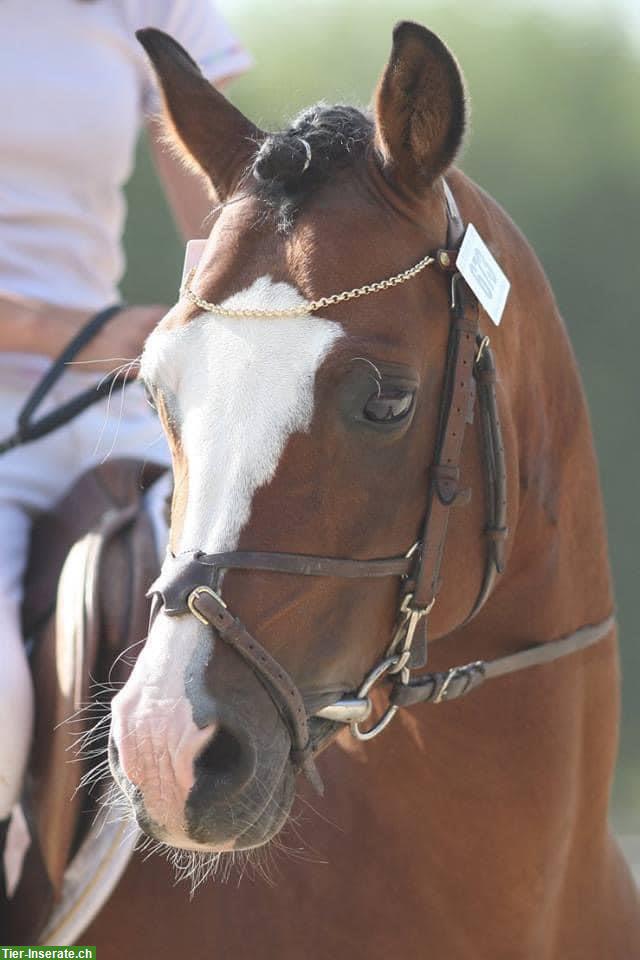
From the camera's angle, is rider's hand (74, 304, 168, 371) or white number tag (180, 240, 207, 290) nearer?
white number tag (180, 240, 207, 290)

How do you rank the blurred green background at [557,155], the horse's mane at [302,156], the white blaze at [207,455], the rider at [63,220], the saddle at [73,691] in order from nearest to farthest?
the white blaze at [207,455] < the horse's mane at [302,156] < the saddle at [73,691] < the rider at [63,220] < the blurred green background at [557,155]

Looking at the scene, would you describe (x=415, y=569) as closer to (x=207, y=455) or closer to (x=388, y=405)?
(x=388, y=405)

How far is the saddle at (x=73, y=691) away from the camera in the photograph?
249 cm

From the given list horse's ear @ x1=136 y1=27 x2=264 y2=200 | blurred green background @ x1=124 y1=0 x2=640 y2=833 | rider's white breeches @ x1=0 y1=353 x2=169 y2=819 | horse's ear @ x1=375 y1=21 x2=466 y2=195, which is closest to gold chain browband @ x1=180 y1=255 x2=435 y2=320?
horse's ear @ x1=375 y1=21 x2=466 y2=195

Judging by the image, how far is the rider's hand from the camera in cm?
276

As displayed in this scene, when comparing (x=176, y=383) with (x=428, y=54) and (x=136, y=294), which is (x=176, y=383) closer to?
(x=428, y=54)

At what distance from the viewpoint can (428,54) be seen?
210cm

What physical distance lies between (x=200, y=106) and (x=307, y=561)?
3.10 feet

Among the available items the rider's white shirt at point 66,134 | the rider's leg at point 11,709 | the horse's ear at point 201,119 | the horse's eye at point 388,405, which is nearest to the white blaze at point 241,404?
the horse's eye at point 388,405

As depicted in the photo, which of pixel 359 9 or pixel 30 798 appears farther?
pixel 359 9

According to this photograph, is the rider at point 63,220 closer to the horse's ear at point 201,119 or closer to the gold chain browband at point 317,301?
the horse's ear at point 201,119

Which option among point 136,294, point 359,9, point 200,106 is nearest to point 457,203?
point 200,106

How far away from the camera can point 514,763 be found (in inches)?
94.8

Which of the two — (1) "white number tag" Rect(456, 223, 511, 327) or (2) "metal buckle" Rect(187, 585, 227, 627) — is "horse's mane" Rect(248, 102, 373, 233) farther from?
(2) "metal buckle" Rect(187, 585, 227, 627)
